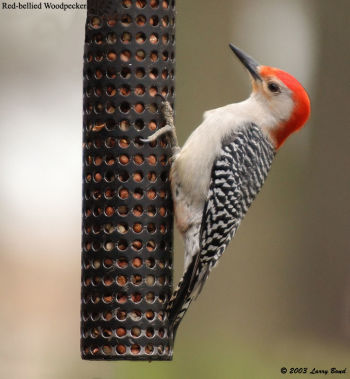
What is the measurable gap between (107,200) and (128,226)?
170 mm

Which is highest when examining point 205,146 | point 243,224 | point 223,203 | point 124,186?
point 205,146

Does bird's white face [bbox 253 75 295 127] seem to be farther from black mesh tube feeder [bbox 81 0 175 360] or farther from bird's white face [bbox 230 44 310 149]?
black mesh tube feeder [bbox 81 0 175 360]

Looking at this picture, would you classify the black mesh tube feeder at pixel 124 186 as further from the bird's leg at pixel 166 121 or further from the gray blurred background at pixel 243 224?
the gray blurred background at pixel 243 224

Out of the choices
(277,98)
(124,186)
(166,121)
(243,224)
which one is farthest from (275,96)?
(243,224)

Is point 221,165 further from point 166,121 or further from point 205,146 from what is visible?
point 166,121

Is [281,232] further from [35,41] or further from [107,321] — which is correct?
[107,321]

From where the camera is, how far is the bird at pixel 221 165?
6.10 metres

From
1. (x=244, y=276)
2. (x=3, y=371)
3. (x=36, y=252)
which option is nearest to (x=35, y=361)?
(x=3, y=371)

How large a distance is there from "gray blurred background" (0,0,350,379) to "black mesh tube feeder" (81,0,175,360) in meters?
→ 2.50

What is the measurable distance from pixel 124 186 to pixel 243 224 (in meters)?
4.44

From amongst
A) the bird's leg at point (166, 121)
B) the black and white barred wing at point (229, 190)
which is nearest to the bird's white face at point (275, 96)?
the black and white barred wing at point (229, 190)

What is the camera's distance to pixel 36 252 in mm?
9508

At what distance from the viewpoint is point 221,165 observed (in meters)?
6.25

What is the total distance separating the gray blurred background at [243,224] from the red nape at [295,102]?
2.44m
